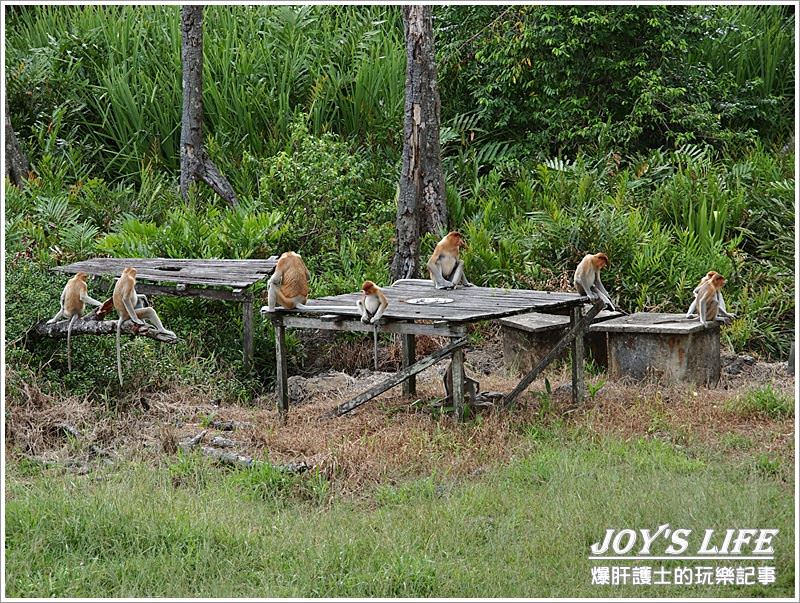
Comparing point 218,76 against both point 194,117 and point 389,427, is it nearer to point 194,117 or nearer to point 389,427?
point 194,117

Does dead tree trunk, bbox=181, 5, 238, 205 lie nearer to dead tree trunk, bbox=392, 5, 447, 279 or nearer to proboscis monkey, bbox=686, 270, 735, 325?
dead tree trunk, bbox=392, 5, 447, 279

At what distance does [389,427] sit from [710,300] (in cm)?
Result: 281

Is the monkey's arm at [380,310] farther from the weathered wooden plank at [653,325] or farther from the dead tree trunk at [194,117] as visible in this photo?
the dead tree trunk at [194,117]

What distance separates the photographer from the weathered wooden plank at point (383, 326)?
6.89 metres

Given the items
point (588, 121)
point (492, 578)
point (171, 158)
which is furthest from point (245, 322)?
point (588, 121)

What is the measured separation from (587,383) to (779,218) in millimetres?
4095

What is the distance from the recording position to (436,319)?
22.3 ft

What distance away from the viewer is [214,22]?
50.3ft

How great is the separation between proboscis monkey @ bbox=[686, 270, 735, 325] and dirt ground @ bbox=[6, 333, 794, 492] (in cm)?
58

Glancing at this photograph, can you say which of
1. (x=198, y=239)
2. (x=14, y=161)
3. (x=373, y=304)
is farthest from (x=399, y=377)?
(x=14, y=161)

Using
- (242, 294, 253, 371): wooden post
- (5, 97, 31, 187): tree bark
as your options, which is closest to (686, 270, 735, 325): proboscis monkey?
(242, 294, 253, 371): wooden post

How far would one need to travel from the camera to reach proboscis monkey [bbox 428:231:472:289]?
8.22m

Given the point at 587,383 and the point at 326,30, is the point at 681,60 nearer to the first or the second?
the point at 326,30

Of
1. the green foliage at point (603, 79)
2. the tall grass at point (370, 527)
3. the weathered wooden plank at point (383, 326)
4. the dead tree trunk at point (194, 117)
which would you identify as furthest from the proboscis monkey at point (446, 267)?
the green foliage at point (603, 79)
